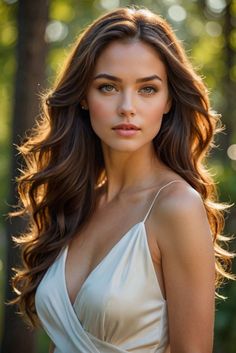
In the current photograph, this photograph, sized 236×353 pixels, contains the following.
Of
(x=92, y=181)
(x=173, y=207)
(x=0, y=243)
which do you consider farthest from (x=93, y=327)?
(x=0, y=243)

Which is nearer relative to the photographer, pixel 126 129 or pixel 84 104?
pixel 126 129

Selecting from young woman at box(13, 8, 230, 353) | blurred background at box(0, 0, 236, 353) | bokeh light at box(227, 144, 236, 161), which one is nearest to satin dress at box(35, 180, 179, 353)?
young woman at box(13, 8, 230, 353)

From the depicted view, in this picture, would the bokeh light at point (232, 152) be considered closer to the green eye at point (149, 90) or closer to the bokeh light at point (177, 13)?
the bokeh light at point (177, 13)

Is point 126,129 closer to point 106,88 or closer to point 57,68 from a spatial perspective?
point 106,88

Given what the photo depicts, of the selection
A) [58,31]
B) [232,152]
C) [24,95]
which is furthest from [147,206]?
[58,31]

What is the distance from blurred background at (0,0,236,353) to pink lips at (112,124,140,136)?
1097mm

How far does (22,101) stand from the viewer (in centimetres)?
626

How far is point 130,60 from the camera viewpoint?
3691 millimetres

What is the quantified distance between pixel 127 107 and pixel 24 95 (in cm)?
271

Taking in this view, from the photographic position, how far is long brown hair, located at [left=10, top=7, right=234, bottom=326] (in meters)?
3.84

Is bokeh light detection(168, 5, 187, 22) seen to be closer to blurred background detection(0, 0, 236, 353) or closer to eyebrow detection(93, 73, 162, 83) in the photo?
blurred background detection(0, 0, 236, 353)

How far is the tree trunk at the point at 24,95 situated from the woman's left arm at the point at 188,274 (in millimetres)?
2946

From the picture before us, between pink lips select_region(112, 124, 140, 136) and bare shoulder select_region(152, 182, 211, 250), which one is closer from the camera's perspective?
bare shoulder select_region(152, 182, 211, 250)

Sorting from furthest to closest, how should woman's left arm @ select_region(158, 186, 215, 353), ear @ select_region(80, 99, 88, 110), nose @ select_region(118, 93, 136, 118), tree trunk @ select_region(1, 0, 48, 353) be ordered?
tree trunk @ select_region(1, 0, 48, 353) → ear @ select_region(80, 99, 88, 110) → nose @ select_region(118, 93, 136, 118) → woman's left arm @ select_region(158, 186, 215, 353)
